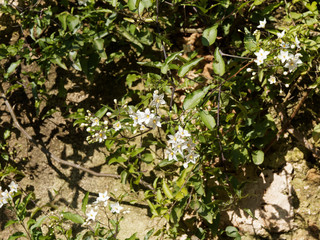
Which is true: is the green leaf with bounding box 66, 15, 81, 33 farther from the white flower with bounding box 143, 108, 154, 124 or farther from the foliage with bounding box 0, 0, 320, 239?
the white flower with bounding box 143, 108, 154, 124

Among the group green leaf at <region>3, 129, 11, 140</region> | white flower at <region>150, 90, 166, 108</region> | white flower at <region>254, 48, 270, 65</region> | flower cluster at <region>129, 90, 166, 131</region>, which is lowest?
green leaf at <region>3, 129, 11, 140</region>

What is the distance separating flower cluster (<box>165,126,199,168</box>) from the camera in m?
1.77

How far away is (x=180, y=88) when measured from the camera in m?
2.24

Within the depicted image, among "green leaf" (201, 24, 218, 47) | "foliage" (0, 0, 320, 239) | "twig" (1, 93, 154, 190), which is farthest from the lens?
"twig" (1, 93, 154, 190)

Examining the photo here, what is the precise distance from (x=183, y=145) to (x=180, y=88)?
1.77ft

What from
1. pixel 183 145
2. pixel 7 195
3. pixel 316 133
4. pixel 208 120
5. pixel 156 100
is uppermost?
pixel 156 100

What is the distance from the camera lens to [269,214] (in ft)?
7.96

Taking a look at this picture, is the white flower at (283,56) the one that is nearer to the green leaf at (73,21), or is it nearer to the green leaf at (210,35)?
the green leaf at (210,35)

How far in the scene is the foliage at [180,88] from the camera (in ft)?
6.44

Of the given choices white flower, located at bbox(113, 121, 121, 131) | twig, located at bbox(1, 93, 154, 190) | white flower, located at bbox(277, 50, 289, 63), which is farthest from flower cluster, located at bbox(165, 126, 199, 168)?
twig, located at bbox(1, 93, 154, 190)

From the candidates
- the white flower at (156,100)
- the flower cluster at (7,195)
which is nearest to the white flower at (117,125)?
the white flower at (156,100)

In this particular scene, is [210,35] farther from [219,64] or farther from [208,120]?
[208,120]

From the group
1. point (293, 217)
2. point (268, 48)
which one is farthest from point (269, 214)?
point (268, 48)

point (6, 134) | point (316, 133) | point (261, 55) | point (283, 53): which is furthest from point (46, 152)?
point (316, 133)
